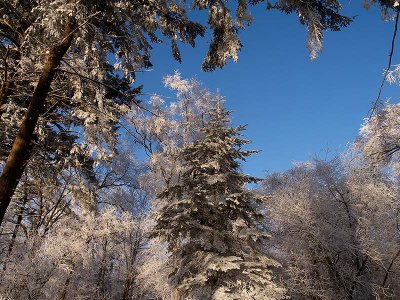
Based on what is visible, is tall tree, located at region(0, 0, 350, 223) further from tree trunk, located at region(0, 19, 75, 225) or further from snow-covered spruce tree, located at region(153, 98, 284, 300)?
snow-covered spruce tree, located at region(153, 98, 284, 300)

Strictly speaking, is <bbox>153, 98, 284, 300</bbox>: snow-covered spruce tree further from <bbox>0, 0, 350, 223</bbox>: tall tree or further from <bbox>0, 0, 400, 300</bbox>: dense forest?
<bbox>0, 0, 350, 223</bbox>: tall tree

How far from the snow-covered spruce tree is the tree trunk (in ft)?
21.2

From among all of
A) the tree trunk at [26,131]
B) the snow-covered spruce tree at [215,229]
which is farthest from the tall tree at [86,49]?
the snow-covered spruce tree at [215,229]

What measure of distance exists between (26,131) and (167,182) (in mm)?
11844

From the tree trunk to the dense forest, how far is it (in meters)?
0.02

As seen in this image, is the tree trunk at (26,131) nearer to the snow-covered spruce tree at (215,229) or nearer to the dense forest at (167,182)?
the dense forest at (167,182)

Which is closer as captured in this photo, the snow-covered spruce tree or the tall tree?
the tall tree

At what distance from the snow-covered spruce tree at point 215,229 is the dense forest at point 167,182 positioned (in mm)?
50

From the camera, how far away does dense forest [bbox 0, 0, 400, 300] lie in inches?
209

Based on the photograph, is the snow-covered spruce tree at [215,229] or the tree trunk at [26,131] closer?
the tree trunk at [26,131]

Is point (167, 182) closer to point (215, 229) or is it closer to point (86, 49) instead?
point (215, 229)

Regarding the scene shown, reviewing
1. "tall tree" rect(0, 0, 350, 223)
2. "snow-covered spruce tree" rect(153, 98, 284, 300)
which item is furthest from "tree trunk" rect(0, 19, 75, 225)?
"snow-covered spruce tree" rect(153, 98, 284, 300)

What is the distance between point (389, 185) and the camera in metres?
15.9

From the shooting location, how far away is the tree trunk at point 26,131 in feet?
14.6
